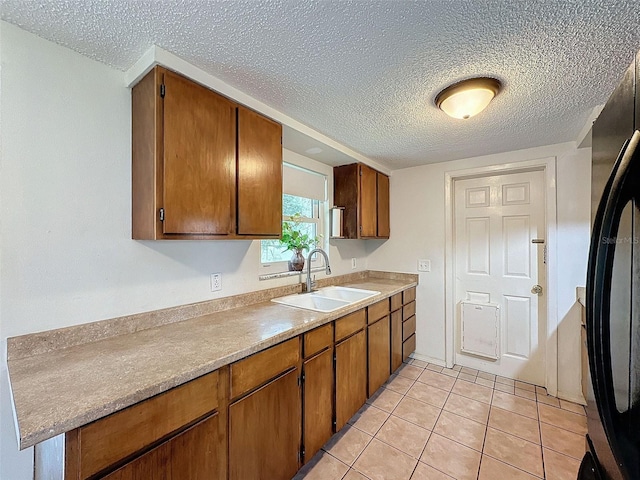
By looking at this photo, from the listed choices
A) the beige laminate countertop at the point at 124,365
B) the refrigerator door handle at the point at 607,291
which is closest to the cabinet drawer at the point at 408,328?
the beige laminate countertop at the point at 124,365

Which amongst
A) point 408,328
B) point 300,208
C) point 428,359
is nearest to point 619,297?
point 300,208

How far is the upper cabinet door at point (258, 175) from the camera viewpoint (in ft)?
5.13

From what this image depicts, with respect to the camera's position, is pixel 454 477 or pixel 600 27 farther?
pixel 454 477

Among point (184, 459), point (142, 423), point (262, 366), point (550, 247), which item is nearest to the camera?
point (142, 423)

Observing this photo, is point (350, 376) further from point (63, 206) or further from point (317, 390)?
point (63, 206)

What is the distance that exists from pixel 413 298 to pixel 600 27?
7.89ft

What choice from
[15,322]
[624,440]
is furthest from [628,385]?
[15,322]

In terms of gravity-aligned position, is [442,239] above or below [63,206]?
below

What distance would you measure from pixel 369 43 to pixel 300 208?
153cm

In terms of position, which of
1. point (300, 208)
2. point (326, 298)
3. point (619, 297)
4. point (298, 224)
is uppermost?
point (300, 208)

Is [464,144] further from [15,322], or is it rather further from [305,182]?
[15,322]

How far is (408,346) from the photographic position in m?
2.85

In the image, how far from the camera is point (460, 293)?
2.92 m

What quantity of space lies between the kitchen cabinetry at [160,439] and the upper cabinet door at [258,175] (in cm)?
84
